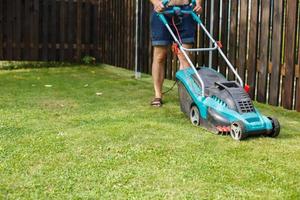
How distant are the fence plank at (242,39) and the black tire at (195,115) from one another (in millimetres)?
1720

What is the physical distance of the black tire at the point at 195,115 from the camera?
14.7 feet

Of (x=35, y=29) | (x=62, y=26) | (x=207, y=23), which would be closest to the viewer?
(x=207, y=23)

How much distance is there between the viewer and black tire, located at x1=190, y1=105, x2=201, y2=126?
4469 millimetres

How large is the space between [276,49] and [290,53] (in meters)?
0.21

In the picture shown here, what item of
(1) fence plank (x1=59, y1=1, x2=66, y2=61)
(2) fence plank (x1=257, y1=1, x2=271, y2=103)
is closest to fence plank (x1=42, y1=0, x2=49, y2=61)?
(1) fence plank (x1=59, y1=1, x2=66, y2=61)

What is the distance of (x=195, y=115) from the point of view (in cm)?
454

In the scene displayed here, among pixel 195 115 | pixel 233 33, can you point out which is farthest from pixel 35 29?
pixel 195 115

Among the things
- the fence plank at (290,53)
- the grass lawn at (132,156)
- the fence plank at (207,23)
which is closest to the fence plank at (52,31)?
the fence plank at (207,23)

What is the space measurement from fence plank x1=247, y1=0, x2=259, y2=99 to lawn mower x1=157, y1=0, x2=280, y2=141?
1226mm

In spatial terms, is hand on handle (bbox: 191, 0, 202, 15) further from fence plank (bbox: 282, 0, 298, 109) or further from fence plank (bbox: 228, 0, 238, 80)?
fence plank (bbox: 228, 0, 238, 80)

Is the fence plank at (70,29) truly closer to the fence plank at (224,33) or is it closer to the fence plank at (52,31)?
the fence plank at (52,31)

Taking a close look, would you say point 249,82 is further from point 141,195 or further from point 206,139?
point 141,195

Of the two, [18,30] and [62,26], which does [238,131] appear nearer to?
[62,26]

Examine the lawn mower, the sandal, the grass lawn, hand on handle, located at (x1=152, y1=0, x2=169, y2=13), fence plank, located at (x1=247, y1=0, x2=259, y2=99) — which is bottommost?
the grass lawn
